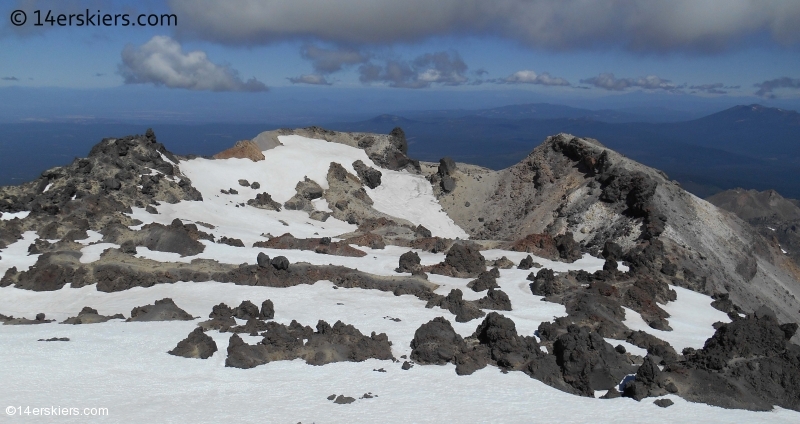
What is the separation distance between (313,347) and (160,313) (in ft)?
17.5

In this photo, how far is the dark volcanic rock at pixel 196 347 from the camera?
15.1 m

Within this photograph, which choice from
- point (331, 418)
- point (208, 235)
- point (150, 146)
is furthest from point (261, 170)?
point (331, 418)

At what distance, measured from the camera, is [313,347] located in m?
15.6

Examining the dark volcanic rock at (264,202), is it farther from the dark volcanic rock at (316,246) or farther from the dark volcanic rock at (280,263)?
the dark volcanic rock at (280,263)

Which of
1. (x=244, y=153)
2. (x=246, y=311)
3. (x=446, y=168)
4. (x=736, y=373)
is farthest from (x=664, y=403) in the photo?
(x=446, y=168)

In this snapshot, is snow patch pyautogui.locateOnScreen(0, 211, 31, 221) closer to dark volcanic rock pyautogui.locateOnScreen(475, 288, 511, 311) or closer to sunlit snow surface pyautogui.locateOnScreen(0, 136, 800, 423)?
sunlit snow surface pyautogui.locateOnScreen(0, 136, 800, 423)

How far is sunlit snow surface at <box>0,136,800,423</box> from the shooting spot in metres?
12.4

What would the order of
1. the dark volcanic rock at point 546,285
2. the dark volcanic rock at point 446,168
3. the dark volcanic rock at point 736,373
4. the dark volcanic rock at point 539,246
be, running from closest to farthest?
the dark volcanic rock at point 736,373 < the dark volcanic rock at point 546,285 < the dark volcanic rock at point 539,246 < the dark volcanic rock at point 446,168

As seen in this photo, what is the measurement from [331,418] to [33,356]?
24.8 feet

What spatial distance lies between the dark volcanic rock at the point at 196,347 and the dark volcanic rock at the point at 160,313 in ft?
8.84

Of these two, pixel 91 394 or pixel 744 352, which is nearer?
pixel 91 394

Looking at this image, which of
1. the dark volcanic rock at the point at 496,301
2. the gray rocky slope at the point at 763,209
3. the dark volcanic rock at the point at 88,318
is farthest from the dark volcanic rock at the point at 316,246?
the gray rocky slope at the point at 763,209

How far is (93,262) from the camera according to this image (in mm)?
22281

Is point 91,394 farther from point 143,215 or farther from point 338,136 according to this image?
point 338,136
